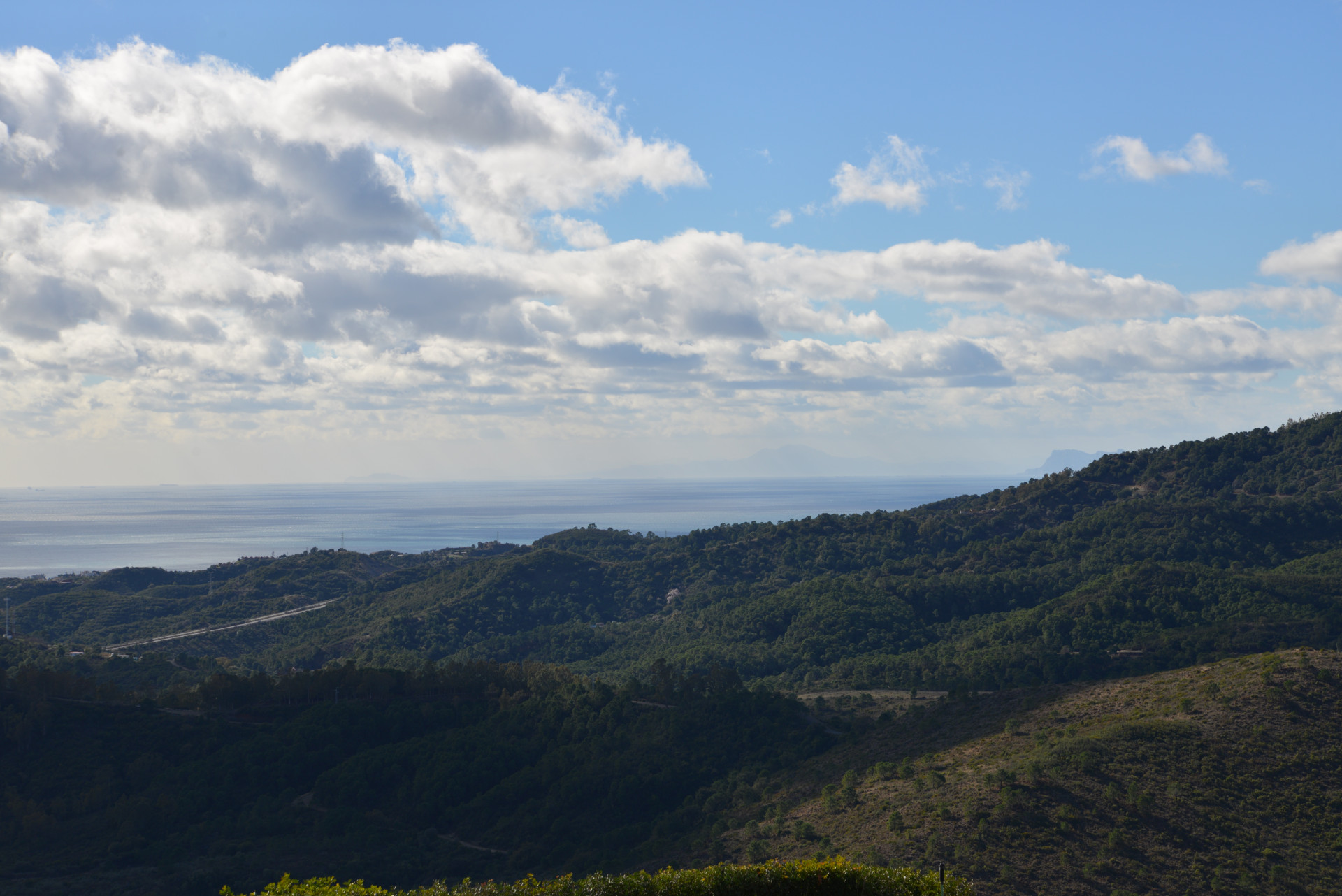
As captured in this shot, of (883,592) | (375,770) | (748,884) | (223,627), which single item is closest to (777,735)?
(375,770)

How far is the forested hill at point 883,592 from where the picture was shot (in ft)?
245

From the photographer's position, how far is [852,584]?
105 metres

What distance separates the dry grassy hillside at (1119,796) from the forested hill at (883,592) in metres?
18.9

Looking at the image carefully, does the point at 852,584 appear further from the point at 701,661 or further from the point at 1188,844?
the point at 1188,844

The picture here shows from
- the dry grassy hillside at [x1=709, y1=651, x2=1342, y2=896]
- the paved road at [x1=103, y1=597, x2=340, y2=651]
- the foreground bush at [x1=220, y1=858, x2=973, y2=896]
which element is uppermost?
the foreground bush at [x1=220, y1=858, x2=973, y2=896]

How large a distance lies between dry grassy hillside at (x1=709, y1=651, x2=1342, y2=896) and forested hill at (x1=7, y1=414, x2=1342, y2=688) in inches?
746

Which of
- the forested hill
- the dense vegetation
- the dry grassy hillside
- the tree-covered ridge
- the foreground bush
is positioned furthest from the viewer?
the forested hill

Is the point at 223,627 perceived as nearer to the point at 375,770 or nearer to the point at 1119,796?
the point at 375,770

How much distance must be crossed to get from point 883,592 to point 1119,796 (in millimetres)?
66931

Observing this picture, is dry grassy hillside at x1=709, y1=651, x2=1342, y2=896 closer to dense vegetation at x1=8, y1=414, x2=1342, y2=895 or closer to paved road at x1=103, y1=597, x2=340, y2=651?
dense vegetation at x1=8, y1=414, x2=1342, y2=895

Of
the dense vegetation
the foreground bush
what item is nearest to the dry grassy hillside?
the dense vegetation

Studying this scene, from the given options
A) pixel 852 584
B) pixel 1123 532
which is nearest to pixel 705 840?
pixel 852 584

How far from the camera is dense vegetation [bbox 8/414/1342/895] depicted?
3419 centimetres

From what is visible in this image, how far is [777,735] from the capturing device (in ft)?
176
